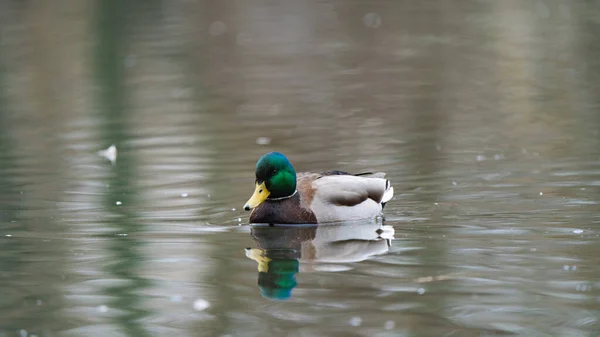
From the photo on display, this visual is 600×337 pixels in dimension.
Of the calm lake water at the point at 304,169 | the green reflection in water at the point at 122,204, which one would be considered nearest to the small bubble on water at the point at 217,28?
the calm lake water at the point at 304,169

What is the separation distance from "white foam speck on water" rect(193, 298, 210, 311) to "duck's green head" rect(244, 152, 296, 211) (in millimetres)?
2182

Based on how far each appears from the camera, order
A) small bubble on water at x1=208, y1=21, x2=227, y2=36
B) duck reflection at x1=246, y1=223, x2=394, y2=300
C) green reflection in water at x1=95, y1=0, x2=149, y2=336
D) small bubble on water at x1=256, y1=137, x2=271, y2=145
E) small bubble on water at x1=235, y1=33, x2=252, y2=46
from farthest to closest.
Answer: small bubble on water at x1=208, y1=21, x2=227, y2=36 < small bubble on water at x1=235, y1=33, x2=252, y2=46 < small bubble on water at x1=256, y1=137, x2=271, y2=145 < duck reflection at x1=246, y1=223, x2=394, y2=300 < green reflection in water at x1=95, y1=0, x2=149, y2=336

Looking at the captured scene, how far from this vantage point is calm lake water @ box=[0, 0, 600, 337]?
6.34 meters

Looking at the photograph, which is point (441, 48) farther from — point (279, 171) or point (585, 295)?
point (585, 295)

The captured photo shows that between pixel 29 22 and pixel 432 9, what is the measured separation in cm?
1099

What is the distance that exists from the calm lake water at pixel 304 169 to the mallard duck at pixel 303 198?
0.11 meters

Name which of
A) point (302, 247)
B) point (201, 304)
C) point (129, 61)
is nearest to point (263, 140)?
point (302, 247)

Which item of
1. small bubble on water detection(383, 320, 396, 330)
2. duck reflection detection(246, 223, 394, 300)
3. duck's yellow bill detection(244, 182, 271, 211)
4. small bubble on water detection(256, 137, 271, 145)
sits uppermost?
duck's yellow bill detection(244, 182, 271, 211)

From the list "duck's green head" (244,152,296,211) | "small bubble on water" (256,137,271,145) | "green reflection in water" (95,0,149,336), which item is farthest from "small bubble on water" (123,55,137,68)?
"duck's green head" (244,152,296,211)

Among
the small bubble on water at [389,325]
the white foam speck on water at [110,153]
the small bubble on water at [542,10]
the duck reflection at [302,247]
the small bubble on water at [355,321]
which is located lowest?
the duck reflection at [302,247]

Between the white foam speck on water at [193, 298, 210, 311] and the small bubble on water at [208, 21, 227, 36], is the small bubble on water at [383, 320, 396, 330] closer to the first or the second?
the white foam speck on water at [193, 298, 210, 311]

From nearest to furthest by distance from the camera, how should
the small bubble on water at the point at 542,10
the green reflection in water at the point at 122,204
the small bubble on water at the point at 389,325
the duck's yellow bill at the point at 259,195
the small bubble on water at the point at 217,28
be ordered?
the small bubble on water at the point at 389,325 → the green reflection in water at the point at 122,204 → the duck's yellow bill at the point at 259,195 → the small bubble on water at the point at 217,28 → the small bubble on water at the point at 542,10

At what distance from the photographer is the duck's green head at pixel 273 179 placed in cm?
873

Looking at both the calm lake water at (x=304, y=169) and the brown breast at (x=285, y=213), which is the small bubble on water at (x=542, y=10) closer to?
the calm lake water at (x=304, y=169)
